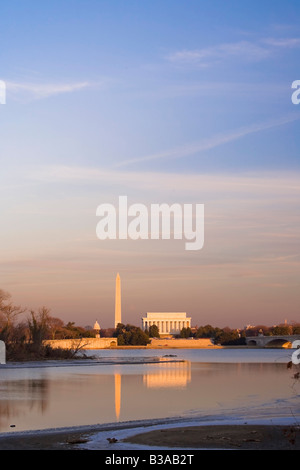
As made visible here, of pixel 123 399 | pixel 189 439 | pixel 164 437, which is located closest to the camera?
pixel 189 439

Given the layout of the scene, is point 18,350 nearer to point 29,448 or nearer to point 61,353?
point 61,353

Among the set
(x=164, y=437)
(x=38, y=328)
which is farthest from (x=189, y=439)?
(x=38, y=328)

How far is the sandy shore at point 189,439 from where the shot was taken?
745 inches

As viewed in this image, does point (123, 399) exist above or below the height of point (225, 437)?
below

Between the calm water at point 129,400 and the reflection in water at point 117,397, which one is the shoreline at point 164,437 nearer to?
the calm water at point 129,400

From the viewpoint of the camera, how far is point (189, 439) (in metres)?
20.3

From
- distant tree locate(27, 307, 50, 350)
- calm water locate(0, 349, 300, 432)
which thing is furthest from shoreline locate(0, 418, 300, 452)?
distant tree locate(27, 307, 50, 350)

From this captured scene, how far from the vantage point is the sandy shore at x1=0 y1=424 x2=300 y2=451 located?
1892 cm

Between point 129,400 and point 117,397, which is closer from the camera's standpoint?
point 129,400

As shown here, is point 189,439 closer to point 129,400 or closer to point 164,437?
point 164,437

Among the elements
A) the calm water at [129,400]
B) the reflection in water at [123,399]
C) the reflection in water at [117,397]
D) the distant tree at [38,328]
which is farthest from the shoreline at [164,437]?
the distant tree at [38,328]

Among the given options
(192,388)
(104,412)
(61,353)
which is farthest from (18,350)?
(104,412)

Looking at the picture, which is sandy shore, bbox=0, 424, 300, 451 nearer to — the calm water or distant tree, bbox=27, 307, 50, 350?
the calm water

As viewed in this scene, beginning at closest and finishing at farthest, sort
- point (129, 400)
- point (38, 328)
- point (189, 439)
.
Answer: point (189, 439)
point (129, 400)
point (38, 328)
